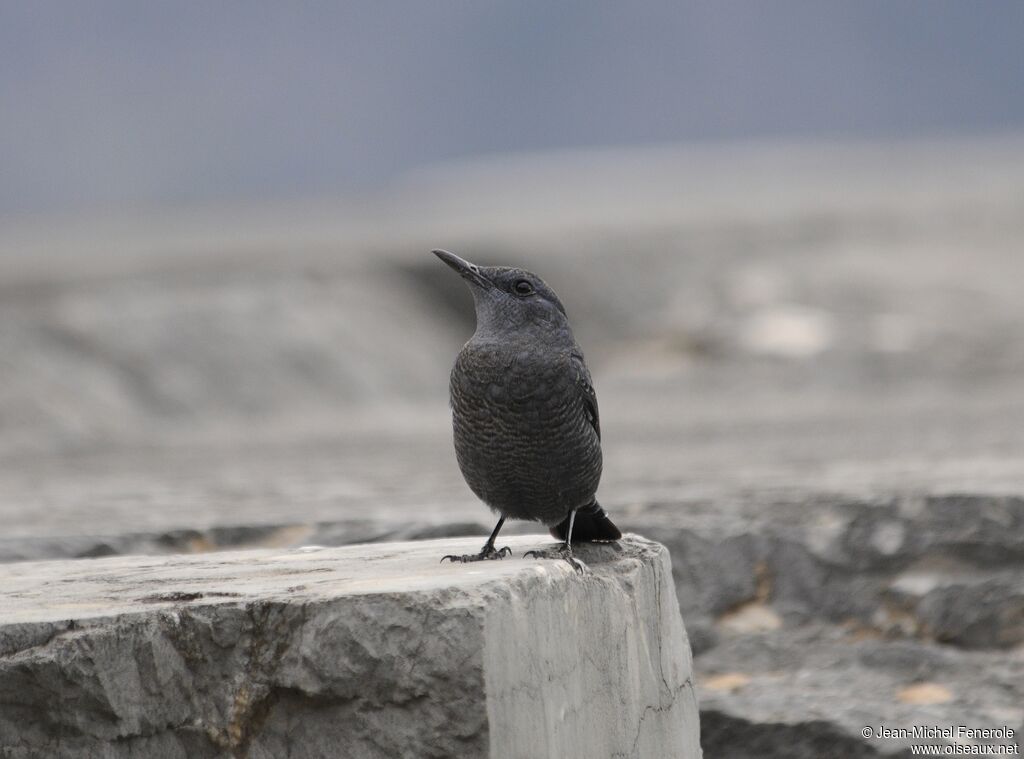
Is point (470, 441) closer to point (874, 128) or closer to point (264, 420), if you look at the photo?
point (264, 420)

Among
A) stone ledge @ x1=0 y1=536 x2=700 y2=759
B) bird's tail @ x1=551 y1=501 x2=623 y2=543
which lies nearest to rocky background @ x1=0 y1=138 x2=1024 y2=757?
bird's tail @ x1=551 y1=501 x2=623 y2=543

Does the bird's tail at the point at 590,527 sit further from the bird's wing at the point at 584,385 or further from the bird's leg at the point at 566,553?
the bird's wing at the point at 584,385

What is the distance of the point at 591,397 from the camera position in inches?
188

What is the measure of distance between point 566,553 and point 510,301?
74 centimetres

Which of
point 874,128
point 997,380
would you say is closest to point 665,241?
point 997,380

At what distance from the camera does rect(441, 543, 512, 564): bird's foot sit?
452 centimetres

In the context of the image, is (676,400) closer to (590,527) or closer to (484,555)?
(590,527)

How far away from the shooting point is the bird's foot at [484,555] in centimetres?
452

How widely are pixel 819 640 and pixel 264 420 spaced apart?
710cm

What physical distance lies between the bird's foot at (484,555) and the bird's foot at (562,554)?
6cm

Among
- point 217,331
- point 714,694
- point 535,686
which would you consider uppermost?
point 217,331

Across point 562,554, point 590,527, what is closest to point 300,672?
point 562,554

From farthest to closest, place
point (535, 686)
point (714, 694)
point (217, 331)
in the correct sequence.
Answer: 1. point (217, 331)
2. point (714, 694)
3. point (535, 686)

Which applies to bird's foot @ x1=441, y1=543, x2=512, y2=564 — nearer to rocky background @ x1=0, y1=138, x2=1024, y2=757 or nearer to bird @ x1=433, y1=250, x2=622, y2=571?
bird @ x1=433, y1=250, x2=622, y2=571
